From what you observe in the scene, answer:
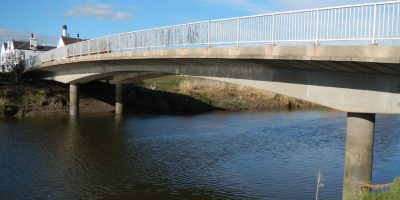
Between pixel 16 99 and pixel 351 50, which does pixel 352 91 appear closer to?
pixel 351 50

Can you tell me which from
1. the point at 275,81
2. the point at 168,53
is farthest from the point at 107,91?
the point at 275,81

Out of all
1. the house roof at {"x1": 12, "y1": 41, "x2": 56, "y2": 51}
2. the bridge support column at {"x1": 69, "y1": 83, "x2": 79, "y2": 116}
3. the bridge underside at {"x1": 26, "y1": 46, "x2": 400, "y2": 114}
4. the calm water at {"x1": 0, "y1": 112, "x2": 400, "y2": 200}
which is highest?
the house roof at {"x1": 12, "y1": 41, "x2": 56, "y2": 51}

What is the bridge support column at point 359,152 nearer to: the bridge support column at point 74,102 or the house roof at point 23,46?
the bridge support column at point 74,102

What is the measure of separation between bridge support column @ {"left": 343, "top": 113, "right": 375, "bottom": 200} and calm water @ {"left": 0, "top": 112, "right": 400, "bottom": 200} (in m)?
1.51

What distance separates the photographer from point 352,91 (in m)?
12.4

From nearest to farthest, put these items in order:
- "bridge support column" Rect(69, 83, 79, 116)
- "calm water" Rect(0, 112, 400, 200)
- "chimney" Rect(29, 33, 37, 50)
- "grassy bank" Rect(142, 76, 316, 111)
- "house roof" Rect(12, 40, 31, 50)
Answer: "calm water" Rect(0, 112, 400, 200), "bridge support column" Rect(69, 83, 79, 116), "grassy bank" Rect(142, 76, 316, 111), "chimney" Rect(29, 33, 37, 50), "house roof" Rect(12, 40, 31, 50)

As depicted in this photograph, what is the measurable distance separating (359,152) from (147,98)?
1230 inches

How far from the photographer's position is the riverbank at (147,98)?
3572 centimetres

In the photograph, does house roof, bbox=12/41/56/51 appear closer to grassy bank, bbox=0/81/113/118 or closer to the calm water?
grassy bank, bbox=0/81/113/118

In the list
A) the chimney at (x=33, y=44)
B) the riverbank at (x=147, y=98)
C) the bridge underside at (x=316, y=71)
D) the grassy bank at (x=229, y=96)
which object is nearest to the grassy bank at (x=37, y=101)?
the riverbank at (x=147, y=98)

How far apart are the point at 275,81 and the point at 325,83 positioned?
2190 millimetres

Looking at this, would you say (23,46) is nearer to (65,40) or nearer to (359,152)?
(65,40)

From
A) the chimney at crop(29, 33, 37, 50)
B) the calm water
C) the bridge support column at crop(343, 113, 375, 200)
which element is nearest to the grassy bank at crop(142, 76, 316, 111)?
the calm water

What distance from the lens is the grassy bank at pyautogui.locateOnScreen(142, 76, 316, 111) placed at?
45.4 meters
